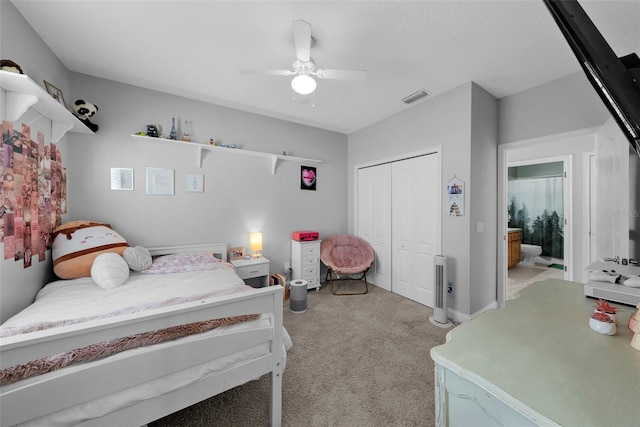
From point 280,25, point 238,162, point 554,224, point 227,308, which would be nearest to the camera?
point 227,308

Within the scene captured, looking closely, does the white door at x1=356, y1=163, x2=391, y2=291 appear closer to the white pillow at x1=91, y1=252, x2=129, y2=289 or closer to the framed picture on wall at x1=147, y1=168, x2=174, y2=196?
the framed picture on wall at x1=147, y1=168, x2=174, y2=196

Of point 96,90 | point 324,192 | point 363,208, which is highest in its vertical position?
point 96,90

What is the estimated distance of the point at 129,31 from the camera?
189 cm

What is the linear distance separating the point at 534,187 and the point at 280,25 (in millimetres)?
5511

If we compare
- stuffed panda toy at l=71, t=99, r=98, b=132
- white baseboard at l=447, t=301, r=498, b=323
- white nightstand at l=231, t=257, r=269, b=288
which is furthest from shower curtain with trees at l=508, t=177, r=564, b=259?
stuffed panda toy at l=71, t=99, r=98, b=132

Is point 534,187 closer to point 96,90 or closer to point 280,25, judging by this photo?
point 280,25

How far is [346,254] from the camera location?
155 inches

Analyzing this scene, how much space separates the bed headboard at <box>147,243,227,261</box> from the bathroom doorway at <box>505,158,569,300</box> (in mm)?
4510

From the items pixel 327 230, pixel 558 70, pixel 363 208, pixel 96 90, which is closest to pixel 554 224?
pixel 558 70

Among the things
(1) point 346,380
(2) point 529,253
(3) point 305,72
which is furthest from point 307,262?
(2) point 529,253

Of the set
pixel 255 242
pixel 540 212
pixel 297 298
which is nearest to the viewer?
pixel 297 298

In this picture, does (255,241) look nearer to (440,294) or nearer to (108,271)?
(108,271)

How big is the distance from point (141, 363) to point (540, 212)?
20.9 ft

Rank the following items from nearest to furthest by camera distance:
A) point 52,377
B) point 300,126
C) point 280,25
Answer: point 52,377
point 280,25
point 300,126
